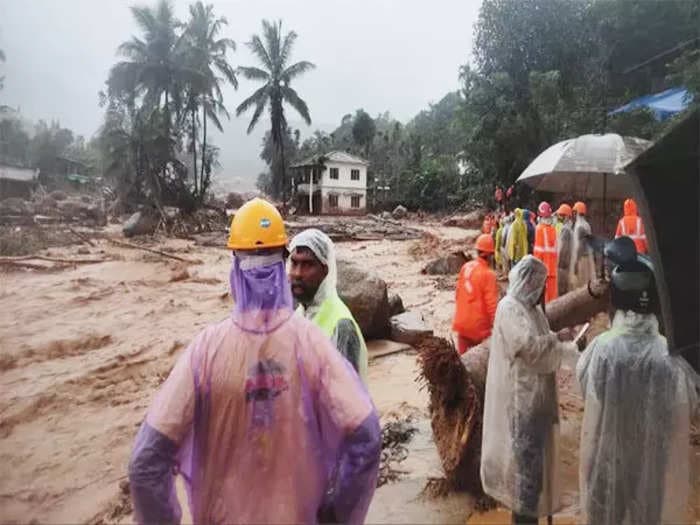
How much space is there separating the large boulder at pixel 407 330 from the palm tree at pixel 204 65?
18146 mm

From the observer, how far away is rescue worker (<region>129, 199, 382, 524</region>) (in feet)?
4.21

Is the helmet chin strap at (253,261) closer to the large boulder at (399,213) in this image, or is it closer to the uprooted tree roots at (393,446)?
the uprooted tree roots at (393,446)

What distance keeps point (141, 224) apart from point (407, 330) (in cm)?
1518

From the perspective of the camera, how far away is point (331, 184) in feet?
102

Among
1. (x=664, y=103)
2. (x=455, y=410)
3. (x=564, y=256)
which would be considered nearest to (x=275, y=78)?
(x=664, y=103)

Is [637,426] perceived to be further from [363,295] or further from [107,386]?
[107,386]

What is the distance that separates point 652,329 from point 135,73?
Result: 911 inches

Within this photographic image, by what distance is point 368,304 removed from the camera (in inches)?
220

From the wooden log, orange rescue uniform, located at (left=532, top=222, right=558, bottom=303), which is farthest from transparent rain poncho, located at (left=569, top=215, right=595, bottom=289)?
the wooden log

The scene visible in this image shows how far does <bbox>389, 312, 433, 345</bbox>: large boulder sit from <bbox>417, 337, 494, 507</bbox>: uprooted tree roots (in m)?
2.62

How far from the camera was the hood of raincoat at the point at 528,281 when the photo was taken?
267 centimetres

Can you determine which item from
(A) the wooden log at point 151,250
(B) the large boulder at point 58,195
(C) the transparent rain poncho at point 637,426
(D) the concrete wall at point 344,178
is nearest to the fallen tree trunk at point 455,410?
(C) the transparent rain poncho at point 637,426

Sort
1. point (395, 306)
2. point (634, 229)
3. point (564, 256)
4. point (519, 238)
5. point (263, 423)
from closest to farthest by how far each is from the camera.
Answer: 1. point (263, 423)
2. point (634, 229)
3. point (395, 306)
4. point (564, 256)
5. point (519, 238)

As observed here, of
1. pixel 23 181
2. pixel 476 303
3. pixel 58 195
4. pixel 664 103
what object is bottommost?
pixel 476 303
